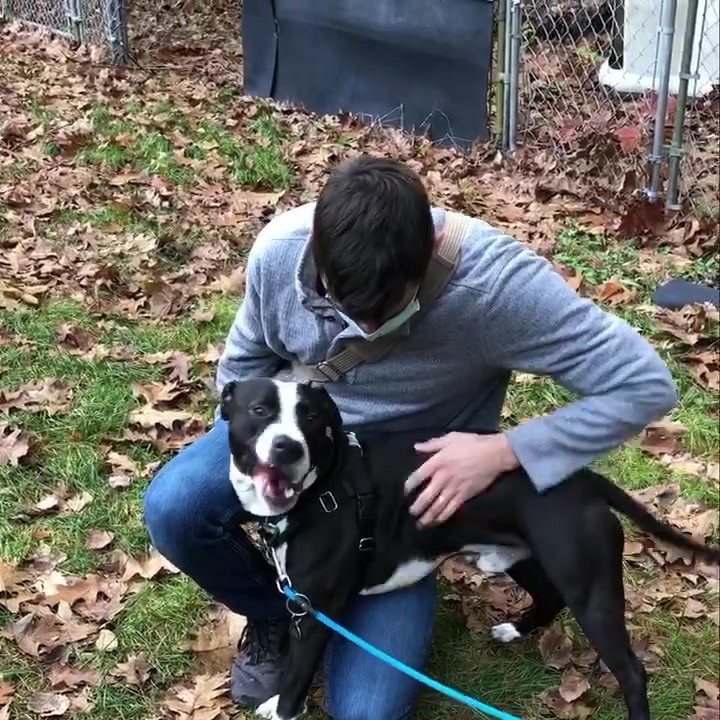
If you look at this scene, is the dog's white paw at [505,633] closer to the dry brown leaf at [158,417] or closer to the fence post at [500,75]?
the dry brown leaf at [158,417]

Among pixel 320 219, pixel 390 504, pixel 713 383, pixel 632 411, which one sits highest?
pixel 320 219

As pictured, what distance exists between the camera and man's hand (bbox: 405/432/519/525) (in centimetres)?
257

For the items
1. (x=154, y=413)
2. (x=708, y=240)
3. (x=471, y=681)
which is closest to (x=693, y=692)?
(x=471, y=681)

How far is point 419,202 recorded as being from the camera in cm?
227

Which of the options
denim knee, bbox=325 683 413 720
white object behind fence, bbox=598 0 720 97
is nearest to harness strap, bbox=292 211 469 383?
denim knee, bbox=325 683 413 720

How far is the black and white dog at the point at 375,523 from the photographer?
2523mm

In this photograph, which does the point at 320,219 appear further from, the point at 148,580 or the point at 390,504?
the point at 148,580

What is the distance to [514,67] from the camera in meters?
6.68

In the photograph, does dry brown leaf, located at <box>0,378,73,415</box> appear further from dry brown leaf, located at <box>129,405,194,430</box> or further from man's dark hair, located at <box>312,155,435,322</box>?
man's dark hair, located at <box>312,155,435,322</box>

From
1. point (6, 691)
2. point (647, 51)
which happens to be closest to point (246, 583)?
point (6, 691)

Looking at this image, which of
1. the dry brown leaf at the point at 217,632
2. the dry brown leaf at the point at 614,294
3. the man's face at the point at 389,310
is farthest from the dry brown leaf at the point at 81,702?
the dry brown leaf at the point at 614,294

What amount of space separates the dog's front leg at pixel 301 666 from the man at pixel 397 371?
133 mm

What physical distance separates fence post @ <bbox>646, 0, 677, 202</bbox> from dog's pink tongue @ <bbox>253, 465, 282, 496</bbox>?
3971mm

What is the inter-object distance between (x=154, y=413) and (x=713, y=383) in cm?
223
